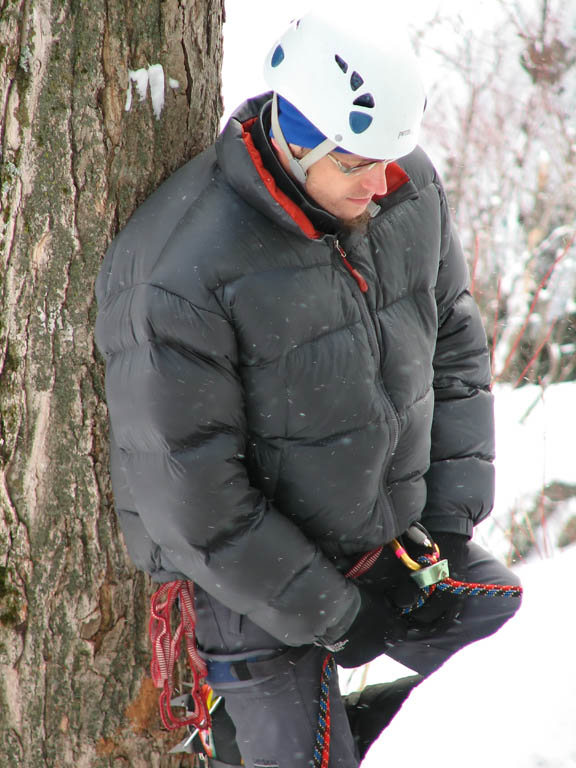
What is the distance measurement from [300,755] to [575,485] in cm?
427

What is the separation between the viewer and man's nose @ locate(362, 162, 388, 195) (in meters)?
1.98

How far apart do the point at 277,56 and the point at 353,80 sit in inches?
9.1

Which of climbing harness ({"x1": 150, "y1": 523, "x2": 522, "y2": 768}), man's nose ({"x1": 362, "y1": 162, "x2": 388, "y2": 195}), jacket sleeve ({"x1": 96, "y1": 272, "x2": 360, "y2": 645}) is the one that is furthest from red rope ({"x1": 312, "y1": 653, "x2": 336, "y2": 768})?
man's nose ({"x1": 362, "y1": 162, "x2": 388, "y2": 195})

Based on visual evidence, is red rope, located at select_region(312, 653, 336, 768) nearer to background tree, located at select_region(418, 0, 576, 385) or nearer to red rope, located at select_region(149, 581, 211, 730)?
red rope, located at select_region(149, 581, 211, 730)

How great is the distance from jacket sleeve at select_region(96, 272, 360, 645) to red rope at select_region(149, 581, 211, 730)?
190mm

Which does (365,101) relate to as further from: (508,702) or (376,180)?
(508,702)

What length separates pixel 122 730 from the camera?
95.3 inches

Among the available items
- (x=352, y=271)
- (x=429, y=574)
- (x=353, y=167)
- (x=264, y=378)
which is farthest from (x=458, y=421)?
(x=353, y=167)

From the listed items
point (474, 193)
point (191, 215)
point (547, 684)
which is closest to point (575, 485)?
point (474, 193)

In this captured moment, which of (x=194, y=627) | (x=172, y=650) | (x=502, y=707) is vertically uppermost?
(x=194, y=627)

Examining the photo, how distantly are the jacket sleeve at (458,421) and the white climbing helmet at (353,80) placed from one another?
2.02 ft

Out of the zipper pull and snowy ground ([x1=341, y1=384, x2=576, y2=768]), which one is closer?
the zipper pull

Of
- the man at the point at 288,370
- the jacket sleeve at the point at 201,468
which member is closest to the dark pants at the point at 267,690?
the man at the point at 288,370

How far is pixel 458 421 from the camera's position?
2514 millimetres
